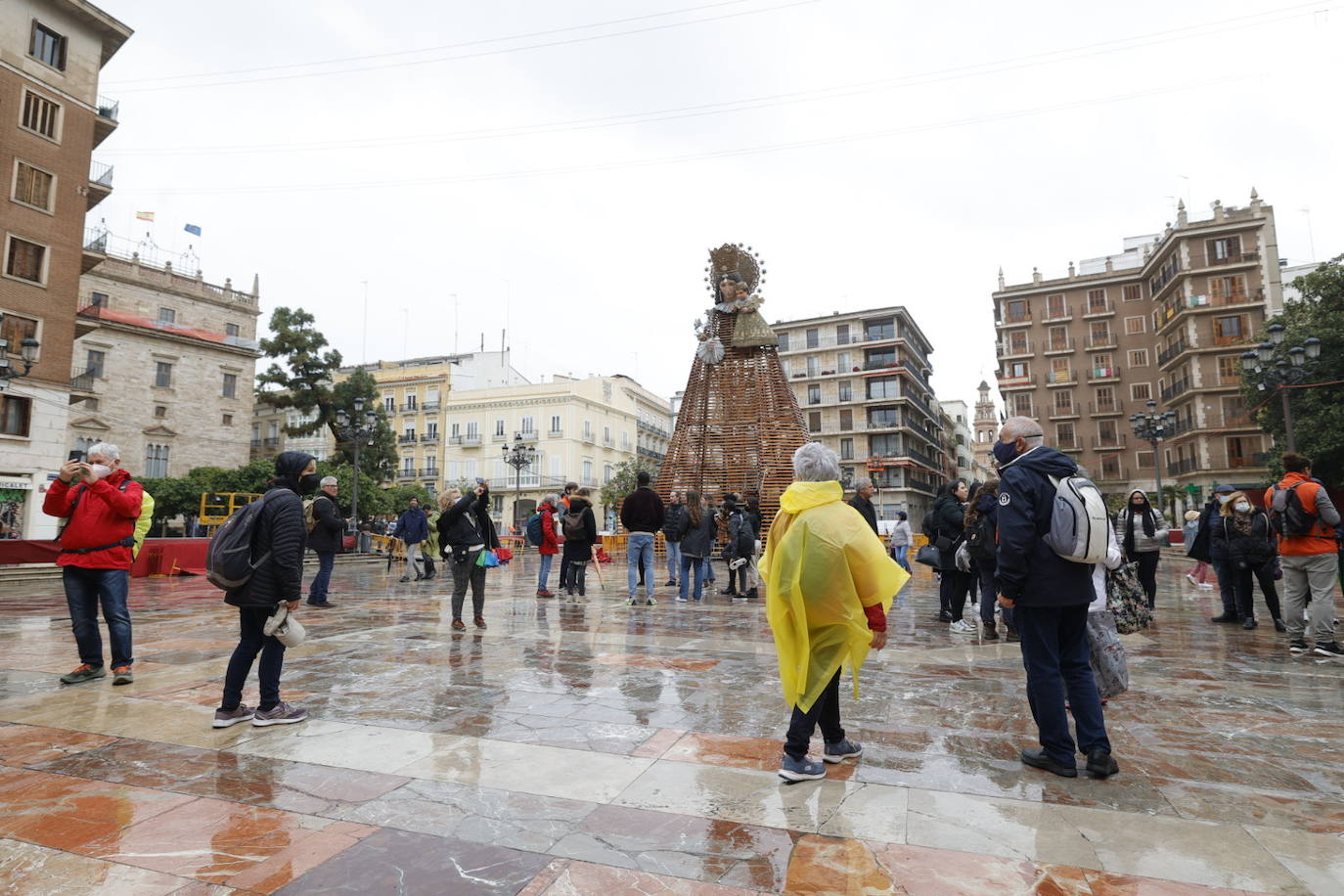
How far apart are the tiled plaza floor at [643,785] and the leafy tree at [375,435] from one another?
3637 cm

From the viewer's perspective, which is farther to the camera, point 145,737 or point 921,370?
point 921,370

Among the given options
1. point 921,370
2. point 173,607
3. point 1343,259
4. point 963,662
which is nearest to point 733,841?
point 963,662

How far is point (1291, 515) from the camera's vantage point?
19.1 feet

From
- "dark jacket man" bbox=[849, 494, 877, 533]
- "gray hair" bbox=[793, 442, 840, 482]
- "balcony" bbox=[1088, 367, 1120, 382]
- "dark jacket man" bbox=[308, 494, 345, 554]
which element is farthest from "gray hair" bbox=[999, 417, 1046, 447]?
"balcony" bbox=[1088, 367, 1120, 382]

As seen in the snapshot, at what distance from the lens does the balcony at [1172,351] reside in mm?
43844

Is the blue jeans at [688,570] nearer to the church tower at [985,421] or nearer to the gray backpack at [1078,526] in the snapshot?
the gray backpack at [1078,526]

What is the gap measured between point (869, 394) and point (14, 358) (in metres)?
50.6

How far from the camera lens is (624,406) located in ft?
188

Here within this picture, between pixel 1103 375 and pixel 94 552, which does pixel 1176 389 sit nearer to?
pixel 1103 375

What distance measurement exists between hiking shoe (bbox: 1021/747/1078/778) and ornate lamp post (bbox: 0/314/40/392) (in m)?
19.3

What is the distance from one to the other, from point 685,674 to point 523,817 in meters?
2.68

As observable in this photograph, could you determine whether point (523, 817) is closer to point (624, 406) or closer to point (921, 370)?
point (624, 406)

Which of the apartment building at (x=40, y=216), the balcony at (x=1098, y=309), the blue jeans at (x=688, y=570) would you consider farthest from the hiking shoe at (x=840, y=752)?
the balcony at (x=1098, y=309)

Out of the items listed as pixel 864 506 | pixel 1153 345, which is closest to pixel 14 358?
pixel 864 506
